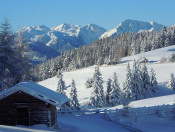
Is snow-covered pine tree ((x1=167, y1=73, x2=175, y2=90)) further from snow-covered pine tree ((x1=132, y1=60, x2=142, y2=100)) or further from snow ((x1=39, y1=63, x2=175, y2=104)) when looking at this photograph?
snow-covered pine tree ((x1=132, y1=60, x2=142, y2=100))

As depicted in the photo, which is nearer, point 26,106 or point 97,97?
point 26,106

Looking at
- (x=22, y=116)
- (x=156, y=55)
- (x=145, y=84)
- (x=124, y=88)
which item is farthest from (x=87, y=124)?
(x=156, y=55)

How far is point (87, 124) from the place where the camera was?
30.7m

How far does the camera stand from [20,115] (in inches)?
920

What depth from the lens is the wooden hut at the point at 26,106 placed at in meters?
22.5

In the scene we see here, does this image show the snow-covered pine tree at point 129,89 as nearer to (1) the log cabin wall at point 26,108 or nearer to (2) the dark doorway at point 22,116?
(1) the log cabin wall at point 26,108

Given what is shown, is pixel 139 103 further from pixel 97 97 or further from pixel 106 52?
pixel 106 52

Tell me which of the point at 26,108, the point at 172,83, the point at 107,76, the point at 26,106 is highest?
the point at 107,76

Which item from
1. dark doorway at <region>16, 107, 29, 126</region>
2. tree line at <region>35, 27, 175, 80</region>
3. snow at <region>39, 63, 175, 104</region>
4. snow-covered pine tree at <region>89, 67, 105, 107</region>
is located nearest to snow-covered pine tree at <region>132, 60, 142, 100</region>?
snow at <region>39, 63, 175, 104</region>

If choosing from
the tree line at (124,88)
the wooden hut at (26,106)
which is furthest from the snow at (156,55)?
the wooden hut at (26,106)

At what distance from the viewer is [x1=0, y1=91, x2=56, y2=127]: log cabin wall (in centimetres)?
2283

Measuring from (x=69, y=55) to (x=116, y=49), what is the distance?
34353 millimetres

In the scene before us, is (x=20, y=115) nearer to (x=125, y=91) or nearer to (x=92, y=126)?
(x=92, y=126)

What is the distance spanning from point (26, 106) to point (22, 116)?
3.64 ft
